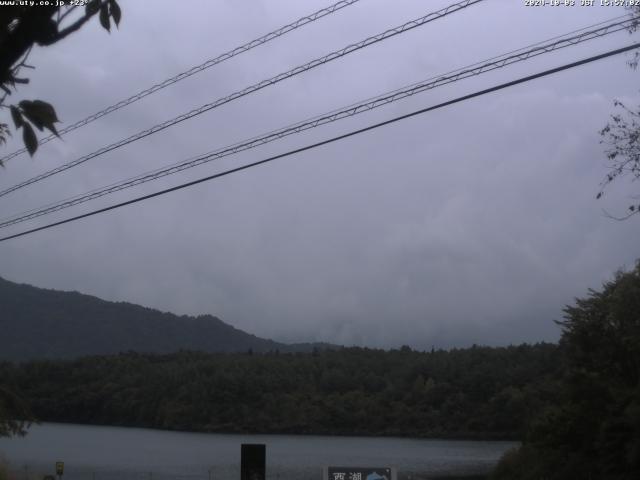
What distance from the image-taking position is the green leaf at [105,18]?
4.39 m

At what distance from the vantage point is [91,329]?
453 ft

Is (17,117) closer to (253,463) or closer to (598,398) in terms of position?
(253,463)

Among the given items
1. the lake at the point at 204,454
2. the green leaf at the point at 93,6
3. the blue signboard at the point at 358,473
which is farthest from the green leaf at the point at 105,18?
the lake at the point at 204,454

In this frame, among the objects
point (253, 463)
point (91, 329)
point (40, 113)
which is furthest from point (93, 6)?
point (91, 329)

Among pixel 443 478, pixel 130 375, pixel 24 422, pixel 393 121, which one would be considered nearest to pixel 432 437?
pixel 130 375

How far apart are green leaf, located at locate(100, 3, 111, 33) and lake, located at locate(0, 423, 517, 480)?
31.8m

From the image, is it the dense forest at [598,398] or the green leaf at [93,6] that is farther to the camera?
the dense forest at [598,398]

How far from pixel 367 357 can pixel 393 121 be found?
77.0m

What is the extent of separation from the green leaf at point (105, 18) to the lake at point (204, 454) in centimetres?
3178

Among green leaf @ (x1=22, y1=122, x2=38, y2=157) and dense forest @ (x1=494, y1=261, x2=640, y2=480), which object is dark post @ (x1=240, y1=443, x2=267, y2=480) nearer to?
green leaf @ (x1=22, y1=122, x2=38, y2=157)

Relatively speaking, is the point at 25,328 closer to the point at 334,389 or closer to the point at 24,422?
the point at 334,389

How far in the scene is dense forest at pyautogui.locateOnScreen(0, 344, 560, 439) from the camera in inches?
2603

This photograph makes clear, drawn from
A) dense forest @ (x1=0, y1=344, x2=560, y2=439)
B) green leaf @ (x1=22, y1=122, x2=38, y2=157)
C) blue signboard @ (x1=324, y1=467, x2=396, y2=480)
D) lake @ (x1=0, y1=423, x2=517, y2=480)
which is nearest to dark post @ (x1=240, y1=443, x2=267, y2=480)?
blue signboard @ (x1=324, y1=467, x2=396, y2=480)

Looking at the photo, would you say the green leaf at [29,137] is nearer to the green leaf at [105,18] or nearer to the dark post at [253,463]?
the green leaf at [105,18]
